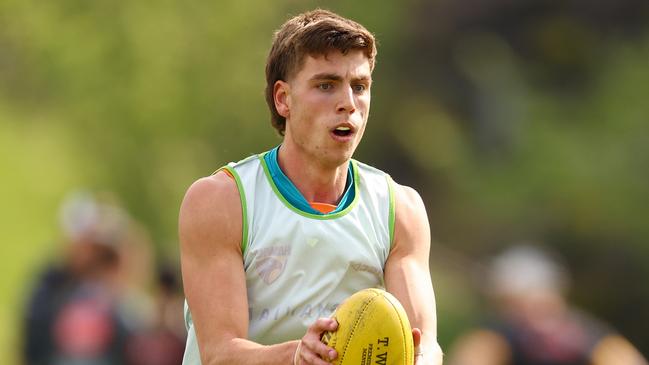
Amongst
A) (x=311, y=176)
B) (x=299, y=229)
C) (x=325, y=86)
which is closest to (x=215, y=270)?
(x=299, y=229)

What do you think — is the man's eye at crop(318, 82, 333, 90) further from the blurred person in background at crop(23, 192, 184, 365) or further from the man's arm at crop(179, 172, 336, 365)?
the blurred person in background at crop(23, 192, 184, 365)

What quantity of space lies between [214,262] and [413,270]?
0.85m

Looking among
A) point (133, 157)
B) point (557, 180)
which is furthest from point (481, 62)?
point (133, 157)

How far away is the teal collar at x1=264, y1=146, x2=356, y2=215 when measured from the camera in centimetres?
593

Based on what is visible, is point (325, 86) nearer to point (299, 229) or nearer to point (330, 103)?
point (330, 103)

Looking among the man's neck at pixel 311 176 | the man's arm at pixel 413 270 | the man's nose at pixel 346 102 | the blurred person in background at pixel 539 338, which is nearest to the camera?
the man's nose at pixel 346 102

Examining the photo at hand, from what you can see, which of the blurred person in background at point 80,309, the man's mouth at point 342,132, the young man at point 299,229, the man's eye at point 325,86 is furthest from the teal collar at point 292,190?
the blurred person in background at point 80,309

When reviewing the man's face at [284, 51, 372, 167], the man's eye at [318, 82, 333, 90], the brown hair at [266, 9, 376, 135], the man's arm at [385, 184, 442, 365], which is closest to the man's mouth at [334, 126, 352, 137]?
the man's face at [284, 51, 372, 167]

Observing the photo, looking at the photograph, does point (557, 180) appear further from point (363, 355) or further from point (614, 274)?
point (363, 355)

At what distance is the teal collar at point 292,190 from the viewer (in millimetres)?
5926

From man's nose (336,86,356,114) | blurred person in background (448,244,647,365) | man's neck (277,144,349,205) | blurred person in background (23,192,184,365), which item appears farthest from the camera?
blurred person in background (23,192,184,365)

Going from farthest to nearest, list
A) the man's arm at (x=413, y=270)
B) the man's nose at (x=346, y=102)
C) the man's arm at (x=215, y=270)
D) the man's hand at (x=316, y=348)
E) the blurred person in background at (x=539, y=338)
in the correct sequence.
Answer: the blurred person in background at (x=539, y=338)
the man's arm at (x=413, y=270)
the man's nose at (x=346, y=102)
the man's arm at (x=215, y=270)
the man's hand at (x=316, y=348)

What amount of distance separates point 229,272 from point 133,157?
16.1m

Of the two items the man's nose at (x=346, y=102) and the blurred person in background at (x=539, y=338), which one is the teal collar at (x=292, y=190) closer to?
the man's nose at (x=346, y=102)
